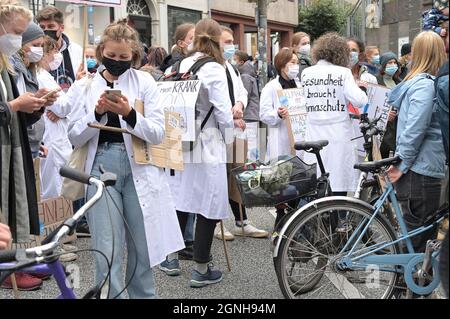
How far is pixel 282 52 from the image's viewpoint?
6.62 m

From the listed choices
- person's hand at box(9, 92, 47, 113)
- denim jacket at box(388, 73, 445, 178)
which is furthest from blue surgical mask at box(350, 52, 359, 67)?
person's hand at box(9, 92, 47, 113)

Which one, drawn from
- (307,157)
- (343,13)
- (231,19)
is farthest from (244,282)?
(343,13)

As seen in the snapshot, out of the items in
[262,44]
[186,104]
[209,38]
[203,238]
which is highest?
[262,44]

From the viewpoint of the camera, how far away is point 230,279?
5012 mm

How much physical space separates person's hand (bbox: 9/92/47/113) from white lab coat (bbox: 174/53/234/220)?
4.78 feet

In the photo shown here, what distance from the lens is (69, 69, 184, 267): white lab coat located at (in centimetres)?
355

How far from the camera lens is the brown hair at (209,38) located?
485 centimetres

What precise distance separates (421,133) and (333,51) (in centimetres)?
176

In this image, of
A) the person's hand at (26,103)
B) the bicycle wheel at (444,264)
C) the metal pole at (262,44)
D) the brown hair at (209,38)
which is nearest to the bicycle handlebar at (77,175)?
the person's hand at (26,103)

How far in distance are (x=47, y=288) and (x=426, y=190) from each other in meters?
3.02

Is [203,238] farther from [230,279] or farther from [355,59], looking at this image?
[355,59]

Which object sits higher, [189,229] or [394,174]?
[394,174]

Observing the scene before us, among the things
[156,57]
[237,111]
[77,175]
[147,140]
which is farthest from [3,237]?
[156,57]
